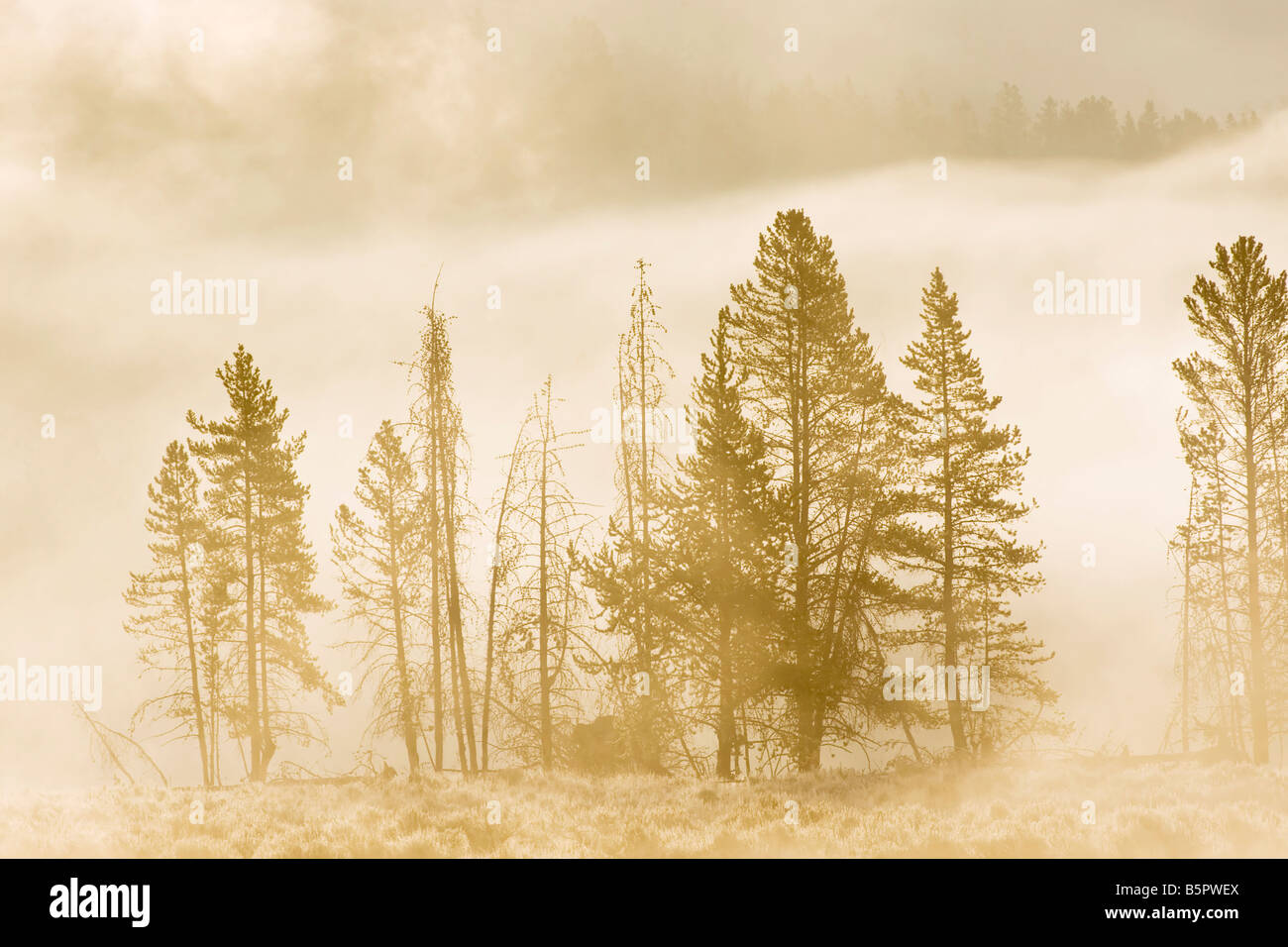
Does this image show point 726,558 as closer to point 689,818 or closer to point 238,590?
point 689,818

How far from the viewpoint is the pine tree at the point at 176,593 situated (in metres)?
34.4

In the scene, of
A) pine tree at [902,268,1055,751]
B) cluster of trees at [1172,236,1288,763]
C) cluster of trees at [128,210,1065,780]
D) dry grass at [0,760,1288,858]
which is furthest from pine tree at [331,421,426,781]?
cluster of trees at [1172,236,1288,763]

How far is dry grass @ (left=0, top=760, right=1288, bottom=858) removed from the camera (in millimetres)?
19328

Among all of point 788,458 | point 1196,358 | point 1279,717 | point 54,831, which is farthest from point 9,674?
point 1279,717

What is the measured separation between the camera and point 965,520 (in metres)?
27.6

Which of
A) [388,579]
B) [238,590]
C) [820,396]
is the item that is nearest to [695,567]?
[820,396]

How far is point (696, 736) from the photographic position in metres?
25.9

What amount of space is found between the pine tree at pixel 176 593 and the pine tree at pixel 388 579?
5.02 metres

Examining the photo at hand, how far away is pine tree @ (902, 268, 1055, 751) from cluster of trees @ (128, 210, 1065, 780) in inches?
2.4

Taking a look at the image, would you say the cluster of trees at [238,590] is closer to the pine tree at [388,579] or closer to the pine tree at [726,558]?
the pine tree at [388,579]

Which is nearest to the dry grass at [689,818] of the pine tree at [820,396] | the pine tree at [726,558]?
the pine tree at [726,558]
